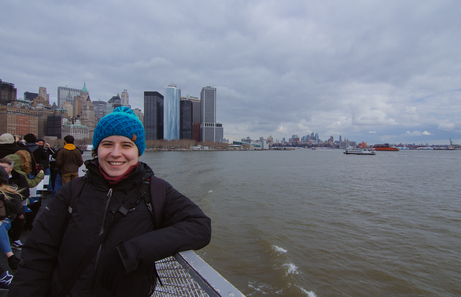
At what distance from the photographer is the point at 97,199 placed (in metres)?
1.55

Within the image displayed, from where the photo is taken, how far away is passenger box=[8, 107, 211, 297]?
1.42 metres

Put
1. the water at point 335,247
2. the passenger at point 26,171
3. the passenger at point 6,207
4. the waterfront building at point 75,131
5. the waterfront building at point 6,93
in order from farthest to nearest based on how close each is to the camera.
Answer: the waterfront building at point 6,93, the waterfront building at point 75,131, the water at point 335,247, the passenger at point 26,171, the passenger at point 6,207

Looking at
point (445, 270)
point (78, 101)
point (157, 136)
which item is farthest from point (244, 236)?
point (78, 101)

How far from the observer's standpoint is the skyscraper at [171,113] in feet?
610

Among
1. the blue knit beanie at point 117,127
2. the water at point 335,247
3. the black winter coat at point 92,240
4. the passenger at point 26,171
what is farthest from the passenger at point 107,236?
the water at point 335,247

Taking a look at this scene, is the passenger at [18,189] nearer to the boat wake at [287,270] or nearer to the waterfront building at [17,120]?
the boat wake at [287,270]

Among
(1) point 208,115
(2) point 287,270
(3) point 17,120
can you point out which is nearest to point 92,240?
(2) point 287,270

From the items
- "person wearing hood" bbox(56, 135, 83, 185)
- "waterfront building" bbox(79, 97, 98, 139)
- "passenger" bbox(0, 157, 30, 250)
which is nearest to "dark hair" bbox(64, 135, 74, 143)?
"person wearing hood" bbox(56, 135, 83, 185)

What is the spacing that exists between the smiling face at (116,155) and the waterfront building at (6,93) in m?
202

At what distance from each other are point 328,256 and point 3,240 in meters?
7.52

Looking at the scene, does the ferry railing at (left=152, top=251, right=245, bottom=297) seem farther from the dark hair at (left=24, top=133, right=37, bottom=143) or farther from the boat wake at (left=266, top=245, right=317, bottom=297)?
the dark hair at (left=24, top=133, right=37, bottom=143)

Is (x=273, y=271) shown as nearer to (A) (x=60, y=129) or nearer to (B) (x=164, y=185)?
(B) (x=164, y=185)

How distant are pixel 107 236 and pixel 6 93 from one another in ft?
688

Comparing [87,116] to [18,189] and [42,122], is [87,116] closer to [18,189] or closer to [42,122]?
[42,122]
